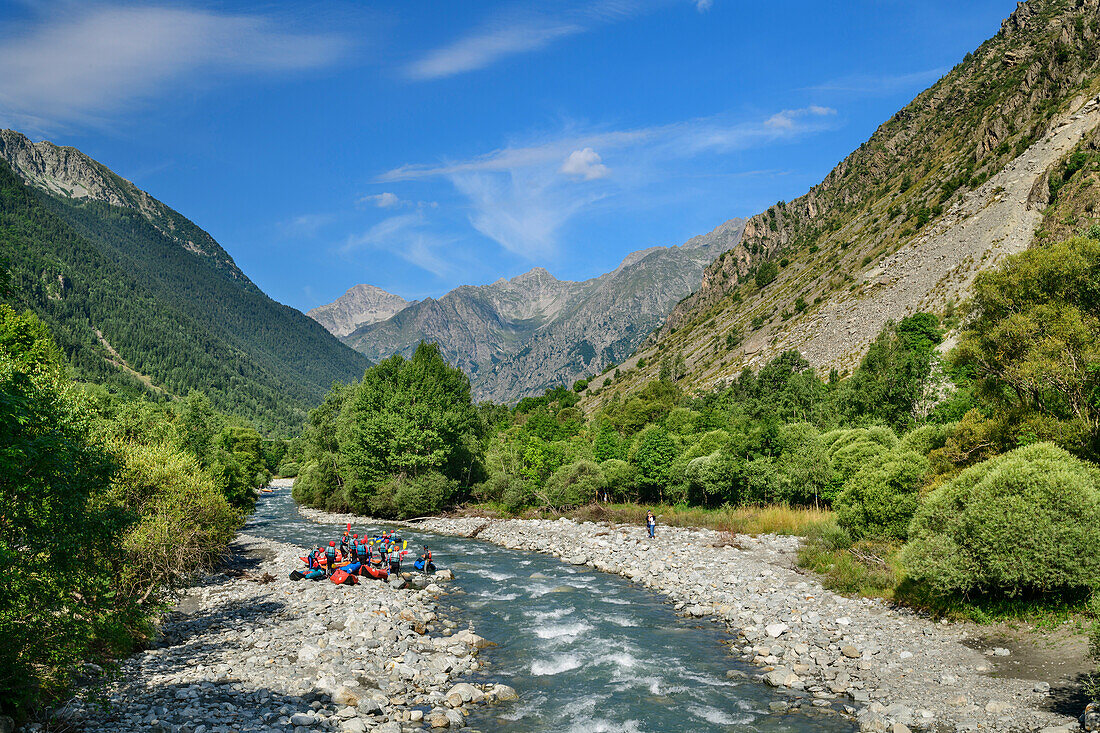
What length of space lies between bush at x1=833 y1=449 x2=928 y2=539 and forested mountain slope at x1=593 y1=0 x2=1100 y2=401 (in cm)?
5362

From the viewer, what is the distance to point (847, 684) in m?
16.2

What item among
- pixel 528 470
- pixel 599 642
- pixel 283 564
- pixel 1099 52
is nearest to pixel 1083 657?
pixel 599 642

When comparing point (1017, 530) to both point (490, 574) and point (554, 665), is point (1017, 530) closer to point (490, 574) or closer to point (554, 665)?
point (554, 665)

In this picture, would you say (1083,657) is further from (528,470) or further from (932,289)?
(932,289)

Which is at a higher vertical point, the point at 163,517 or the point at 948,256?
the point at 948,256

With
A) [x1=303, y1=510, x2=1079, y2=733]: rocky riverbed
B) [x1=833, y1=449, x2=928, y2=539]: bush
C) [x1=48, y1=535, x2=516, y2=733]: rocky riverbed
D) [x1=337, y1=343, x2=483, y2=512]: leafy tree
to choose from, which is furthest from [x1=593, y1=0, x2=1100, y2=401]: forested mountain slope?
[x1=48, y1=535, x2=516, y2=733]: rocky riverbed

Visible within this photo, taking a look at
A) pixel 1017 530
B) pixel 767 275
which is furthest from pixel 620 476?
pixel 767 275

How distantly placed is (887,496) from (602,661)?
56.0 ft

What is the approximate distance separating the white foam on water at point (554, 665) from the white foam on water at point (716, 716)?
4859 mm

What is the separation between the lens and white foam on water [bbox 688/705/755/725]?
15.3 m

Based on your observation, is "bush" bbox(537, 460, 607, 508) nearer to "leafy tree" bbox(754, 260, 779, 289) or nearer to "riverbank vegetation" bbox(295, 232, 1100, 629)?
"riverbank vegetation" bbox(295, 232, 1100, 629)

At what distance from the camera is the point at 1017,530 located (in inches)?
679

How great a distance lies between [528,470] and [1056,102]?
11389cm

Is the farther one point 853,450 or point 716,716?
point 853,450
